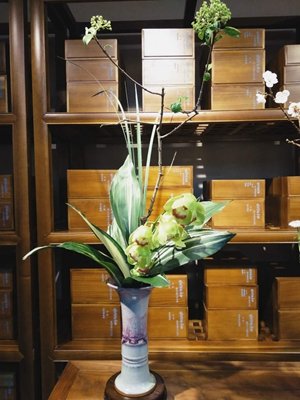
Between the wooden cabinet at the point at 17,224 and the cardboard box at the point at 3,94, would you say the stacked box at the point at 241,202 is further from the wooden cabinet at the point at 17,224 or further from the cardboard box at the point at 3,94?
the cardboard box at the point at 3,94

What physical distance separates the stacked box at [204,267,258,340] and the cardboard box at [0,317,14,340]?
0.90 meters

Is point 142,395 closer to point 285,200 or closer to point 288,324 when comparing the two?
point 288,324

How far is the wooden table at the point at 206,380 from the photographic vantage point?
105 centimetres

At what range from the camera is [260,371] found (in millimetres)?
1170

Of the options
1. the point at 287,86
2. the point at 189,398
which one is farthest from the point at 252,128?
the point at 189,398

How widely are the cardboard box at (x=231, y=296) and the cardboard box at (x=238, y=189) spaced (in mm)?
411

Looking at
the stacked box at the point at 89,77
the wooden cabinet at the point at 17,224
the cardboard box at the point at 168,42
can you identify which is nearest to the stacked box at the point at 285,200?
the cardboard box at the point at 168,42

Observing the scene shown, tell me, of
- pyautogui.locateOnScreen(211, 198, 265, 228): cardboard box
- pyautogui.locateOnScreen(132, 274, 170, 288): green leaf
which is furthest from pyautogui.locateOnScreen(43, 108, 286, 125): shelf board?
pyautogui.locateOnScreen(132, 274, 170, 288): green leaf

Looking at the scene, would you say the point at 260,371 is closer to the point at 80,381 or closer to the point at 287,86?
the point at 80,381

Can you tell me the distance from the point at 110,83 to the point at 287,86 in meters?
0.78

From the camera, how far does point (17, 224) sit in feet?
4.86

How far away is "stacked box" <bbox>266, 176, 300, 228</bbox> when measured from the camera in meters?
1.51

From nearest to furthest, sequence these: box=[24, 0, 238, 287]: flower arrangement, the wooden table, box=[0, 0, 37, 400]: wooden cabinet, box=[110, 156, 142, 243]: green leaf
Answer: box=[24, 0, 238, 287]: flower arrangement < box=[110, 156, 142, 243]: green leaf < the wooden table < box=[0, 0, 37, 400]: wooden cabinet

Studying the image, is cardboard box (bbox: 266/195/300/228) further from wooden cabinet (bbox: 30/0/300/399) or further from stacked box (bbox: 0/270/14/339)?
stacked box (bbox: 0/270/14/339)
